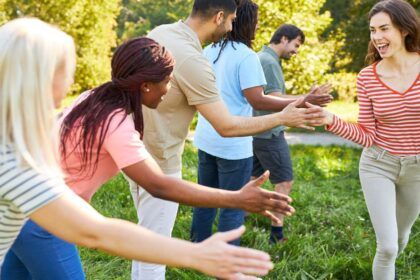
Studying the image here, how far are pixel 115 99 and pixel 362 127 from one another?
6.01 ft

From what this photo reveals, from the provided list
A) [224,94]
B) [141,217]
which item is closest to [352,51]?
[224,94]

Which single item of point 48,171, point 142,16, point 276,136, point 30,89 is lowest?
point 142,16

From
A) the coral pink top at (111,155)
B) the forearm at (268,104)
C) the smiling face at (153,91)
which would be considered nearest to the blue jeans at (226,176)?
the forearm at (268,104)

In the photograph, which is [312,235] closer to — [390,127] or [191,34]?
[390,127]

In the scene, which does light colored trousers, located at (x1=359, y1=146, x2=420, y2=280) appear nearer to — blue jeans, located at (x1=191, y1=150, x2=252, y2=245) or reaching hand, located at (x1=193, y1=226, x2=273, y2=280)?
blue jeans, located at (x1=191, y1=150, x2=252, y2=245)

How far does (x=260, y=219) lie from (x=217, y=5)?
8.50ft

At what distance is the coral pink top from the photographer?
7.38ft

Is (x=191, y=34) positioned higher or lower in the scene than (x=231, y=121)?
higher

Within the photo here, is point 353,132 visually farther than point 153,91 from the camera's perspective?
Yes

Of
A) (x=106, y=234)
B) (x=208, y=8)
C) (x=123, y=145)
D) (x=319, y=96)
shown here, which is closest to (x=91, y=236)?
(x=106, y=234)

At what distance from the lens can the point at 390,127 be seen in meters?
3.57

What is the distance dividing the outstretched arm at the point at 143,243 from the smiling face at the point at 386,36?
7.57 ft

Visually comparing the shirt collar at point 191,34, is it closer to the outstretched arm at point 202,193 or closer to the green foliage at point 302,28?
the outstretched arm at point 202,193

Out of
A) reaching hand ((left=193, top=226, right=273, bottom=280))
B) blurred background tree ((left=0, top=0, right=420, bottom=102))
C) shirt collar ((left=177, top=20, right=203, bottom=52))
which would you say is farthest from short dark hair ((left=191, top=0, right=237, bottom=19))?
blurred background tree ((left=0, top=0, right=420, bottom=102))
